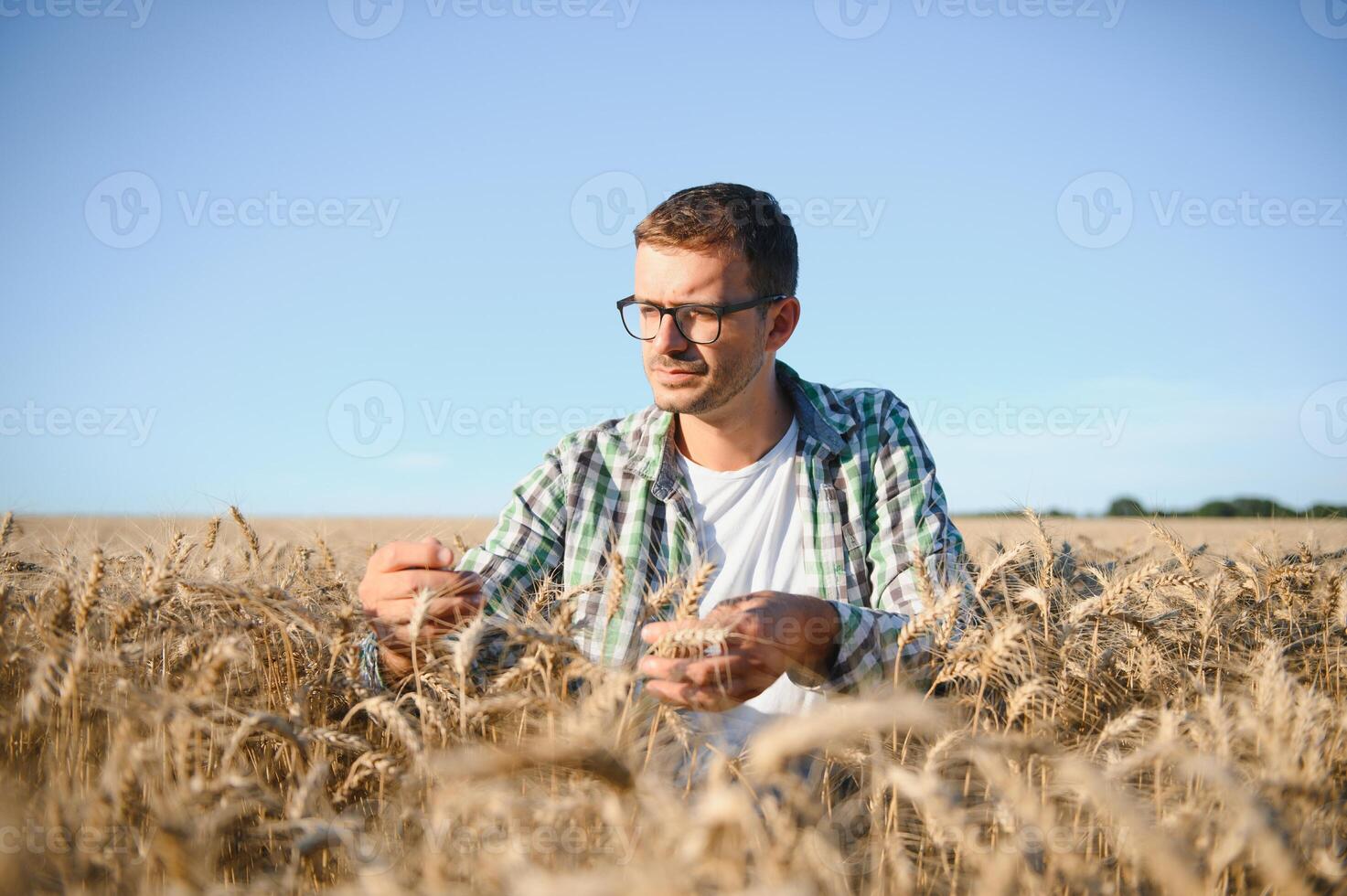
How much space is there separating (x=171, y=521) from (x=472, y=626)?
5.97ft

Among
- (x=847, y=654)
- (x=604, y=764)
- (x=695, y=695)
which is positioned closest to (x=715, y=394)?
(x=847, y=654)

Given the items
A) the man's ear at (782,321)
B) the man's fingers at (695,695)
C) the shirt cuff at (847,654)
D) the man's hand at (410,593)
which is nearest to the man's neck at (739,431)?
the man's ear at (782,321)

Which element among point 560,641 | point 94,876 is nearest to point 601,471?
point 560,641

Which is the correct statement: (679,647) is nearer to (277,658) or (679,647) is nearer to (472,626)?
(472,626)

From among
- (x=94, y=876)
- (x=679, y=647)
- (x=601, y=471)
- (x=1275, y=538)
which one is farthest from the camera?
(x=1275, y=538)

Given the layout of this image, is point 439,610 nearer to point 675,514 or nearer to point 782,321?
point 675,514

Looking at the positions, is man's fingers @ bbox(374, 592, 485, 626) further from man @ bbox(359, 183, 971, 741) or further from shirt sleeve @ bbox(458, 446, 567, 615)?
shirt sleeve @ bbox(458, 446, 567, 615)

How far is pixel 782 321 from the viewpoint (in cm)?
318

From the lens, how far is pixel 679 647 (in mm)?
1646

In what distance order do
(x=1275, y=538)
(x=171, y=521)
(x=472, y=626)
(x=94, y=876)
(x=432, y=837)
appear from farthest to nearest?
(x=1275, y=538), (x=171, y=521), (x=472, y=626), (x=94, y=876), (x=432, y=837)

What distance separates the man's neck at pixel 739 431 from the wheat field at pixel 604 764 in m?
0.79

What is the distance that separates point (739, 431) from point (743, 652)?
1.42 m

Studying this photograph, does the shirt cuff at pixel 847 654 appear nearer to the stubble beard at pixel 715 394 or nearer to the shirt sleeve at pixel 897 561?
the shirt sleeve at pixel 897 561

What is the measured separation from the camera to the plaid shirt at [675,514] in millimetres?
2646
